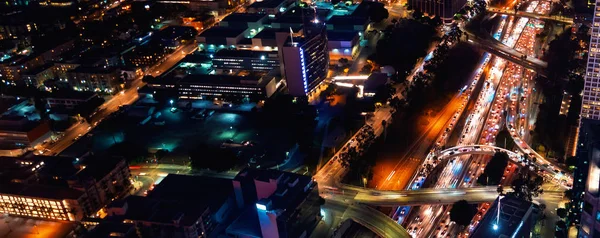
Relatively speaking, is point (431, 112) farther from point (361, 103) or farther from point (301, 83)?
point (301, 83)

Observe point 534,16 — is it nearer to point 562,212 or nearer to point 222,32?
point 222,32

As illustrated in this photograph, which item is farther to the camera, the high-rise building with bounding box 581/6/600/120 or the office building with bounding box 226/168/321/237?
the high-rise building with bounding box 581/6/600/120

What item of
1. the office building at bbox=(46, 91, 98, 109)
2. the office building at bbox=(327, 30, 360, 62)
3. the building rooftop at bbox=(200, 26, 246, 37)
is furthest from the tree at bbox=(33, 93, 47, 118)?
the office building at bbox=(327, 30, 360, 62)

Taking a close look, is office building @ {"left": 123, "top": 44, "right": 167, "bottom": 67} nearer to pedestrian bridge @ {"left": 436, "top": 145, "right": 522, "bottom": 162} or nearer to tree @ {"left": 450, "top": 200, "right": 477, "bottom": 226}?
pedestrian bridge @ {"left": 436, "top": 145, "right": 522, "bottom": 162}

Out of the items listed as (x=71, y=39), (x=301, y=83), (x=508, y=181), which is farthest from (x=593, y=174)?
(x=71, y=39)

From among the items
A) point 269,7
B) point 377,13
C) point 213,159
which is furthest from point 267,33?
point 213,159
